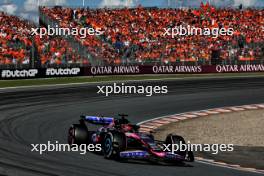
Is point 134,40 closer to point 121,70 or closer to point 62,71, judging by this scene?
point 121,70

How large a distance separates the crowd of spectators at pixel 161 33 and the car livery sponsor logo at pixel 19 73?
23.5ft

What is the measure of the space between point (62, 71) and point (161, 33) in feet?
49.7

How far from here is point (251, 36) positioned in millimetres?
52469

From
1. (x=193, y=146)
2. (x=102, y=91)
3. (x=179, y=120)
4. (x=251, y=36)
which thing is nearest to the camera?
(x=193, y=146)

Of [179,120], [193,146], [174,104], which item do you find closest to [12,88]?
[174,104]

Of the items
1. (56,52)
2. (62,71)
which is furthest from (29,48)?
(62,71)

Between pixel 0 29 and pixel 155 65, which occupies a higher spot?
pixel 0 29

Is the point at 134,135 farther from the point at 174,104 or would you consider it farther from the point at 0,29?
the point at 0,29

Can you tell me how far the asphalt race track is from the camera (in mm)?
11125

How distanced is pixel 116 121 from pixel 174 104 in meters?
11.7

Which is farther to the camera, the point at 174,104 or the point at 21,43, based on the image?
the point at 21,43

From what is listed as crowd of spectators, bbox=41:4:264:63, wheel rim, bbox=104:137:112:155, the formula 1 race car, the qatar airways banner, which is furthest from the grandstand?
wheel rim, bbox=104:137:112:155

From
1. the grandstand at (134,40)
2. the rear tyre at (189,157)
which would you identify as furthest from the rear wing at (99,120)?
the grandstand at (134,40)

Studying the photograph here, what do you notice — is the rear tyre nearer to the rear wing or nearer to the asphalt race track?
the asphalt race track
